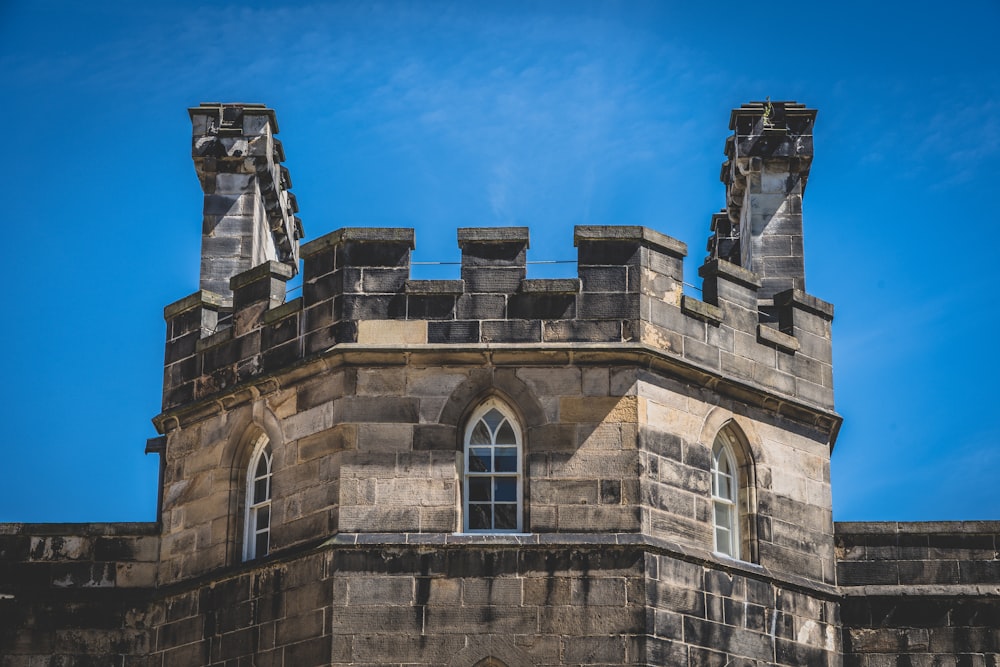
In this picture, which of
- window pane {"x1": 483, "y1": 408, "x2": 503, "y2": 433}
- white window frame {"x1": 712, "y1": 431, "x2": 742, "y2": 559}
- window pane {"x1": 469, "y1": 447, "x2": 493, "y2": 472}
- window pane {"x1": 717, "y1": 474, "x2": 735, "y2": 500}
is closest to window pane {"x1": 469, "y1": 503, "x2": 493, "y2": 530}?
window pane {"x1": 469, "y1": 447, "x2": 493, "y2": 472}

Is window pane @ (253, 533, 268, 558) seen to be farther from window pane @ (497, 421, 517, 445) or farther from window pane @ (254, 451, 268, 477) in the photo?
window pane @ (497, 421, 517, 445)

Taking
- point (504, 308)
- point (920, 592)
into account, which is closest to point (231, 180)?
point (504, 308)

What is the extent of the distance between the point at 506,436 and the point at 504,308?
134 cm

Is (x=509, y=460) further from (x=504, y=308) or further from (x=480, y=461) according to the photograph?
(x=504, y=308)

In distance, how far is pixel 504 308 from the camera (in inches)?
775

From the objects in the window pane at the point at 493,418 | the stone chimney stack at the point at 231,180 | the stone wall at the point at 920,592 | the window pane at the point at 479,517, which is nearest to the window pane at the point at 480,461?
the window pane at the point at 493,418

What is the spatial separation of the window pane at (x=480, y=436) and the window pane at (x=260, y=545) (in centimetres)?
253

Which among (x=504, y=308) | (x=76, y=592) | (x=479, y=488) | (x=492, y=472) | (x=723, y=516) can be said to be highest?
(x=504, y=308)

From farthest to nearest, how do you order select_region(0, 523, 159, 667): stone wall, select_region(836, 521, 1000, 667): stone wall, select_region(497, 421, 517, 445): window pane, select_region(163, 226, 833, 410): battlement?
1. select_region(0, 523, 159, 667): stone wall
2. select_region(836, 521, 1000, 667): stone wall
3. select_region(163, 226, 833, 410): battlement
4. select_region(497, 421, 517, 445): window pane

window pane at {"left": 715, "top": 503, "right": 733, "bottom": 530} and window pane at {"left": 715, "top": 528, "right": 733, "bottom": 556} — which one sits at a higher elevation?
window pane at {"left": 715, "top": 503, "right": 733, "bottom": 530}

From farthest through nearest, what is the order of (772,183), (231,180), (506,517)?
(231,180) < (772,183) < (506,517)

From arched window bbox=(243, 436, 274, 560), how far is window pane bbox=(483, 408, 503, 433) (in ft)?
7.91

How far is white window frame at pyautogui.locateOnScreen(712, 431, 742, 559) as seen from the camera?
65.3ft

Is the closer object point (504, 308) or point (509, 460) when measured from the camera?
point (509, 460)
